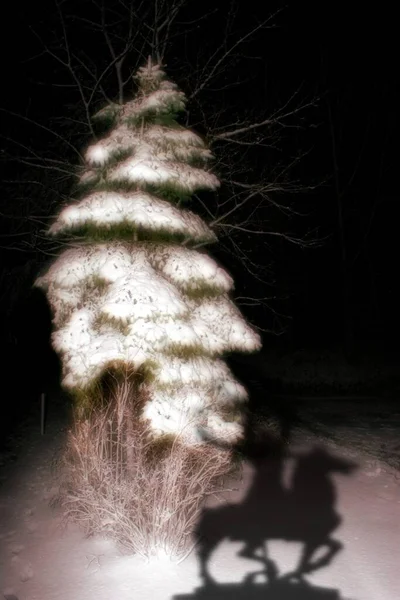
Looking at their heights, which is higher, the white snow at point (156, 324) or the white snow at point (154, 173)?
the white snow at point (154, 173)

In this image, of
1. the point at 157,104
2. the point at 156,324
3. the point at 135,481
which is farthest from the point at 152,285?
the point at 157,104

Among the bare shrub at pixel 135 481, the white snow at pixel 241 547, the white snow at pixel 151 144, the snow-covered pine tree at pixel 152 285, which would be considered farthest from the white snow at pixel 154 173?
the white snow at pixel 241 547

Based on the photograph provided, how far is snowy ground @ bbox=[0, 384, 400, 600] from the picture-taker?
552 cm

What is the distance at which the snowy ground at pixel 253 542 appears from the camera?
18.1 ft

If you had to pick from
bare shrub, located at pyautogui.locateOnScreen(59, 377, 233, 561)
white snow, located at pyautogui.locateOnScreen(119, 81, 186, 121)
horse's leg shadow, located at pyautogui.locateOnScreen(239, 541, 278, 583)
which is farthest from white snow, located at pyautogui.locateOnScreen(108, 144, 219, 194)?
horse's leg shadow, located at pyautogui.locateOnScreen(239, 541, 278, 583)

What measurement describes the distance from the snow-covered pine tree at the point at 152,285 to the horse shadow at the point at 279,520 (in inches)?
43.1

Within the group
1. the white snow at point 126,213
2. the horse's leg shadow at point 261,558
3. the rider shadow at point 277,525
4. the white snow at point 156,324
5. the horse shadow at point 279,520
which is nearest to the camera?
the rider shadow at point 277,525

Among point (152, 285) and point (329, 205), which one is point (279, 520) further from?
point (329, 205)

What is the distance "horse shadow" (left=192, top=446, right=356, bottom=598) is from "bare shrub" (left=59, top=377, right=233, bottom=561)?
1.29 ft

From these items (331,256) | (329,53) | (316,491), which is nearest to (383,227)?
(331,256)

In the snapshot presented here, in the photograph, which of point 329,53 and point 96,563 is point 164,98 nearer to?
point 96,563

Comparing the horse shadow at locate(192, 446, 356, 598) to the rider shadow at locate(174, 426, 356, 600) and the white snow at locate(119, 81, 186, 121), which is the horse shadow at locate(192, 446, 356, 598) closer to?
the rider shadow at locate(174, 426, 356, 600)

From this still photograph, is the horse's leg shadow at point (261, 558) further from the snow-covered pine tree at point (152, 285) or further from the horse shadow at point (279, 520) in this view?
the snow-covered pine tree at point (152, 285)

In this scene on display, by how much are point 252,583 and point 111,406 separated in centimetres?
265
